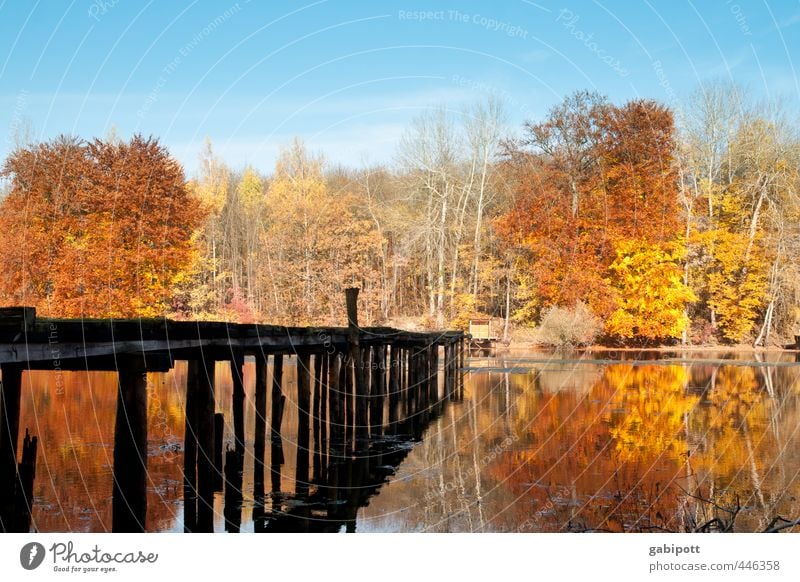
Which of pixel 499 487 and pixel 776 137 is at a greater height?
pixel 776 137

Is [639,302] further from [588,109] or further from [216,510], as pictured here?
[216,510]

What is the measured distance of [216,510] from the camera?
43.7 feet

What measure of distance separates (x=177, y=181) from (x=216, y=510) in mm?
33577

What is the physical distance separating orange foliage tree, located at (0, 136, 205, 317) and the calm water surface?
5.59m

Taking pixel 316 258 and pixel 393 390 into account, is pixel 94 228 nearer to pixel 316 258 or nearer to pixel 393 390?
pixel 316 258

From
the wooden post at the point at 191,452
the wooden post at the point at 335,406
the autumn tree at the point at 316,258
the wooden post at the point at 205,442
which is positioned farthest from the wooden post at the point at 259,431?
the autumn tree at the point at 316,258

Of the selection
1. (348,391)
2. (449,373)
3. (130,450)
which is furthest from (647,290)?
(130,450)

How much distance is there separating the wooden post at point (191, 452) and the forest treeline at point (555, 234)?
1299 inches

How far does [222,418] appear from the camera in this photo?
13.5 metres

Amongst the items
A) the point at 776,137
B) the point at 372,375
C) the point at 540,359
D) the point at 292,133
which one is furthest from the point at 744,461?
the point at 292,133

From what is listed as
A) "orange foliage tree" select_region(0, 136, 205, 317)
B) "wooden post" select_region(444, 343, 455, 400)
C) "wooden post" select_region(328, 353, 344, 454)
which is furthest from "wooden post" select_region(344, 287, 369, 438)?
"orange foliage tree" select_region(0, 136, 205, 317)

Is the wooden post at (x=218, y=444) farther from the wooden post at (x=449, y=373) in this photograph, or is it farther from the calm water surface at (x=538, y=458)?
the wooden post at (x=449, y=373)

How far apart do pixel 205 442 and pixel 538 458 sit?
802 cm
